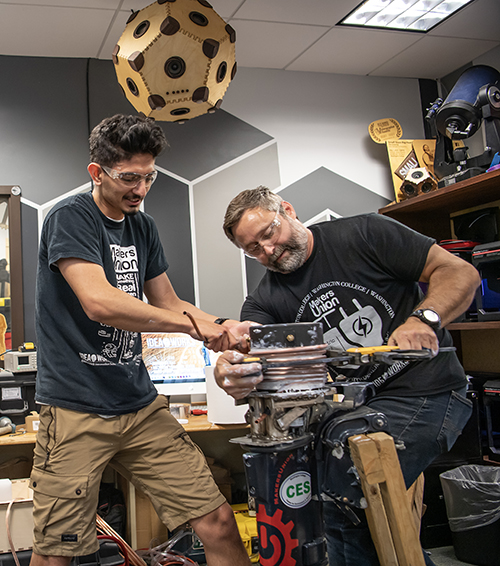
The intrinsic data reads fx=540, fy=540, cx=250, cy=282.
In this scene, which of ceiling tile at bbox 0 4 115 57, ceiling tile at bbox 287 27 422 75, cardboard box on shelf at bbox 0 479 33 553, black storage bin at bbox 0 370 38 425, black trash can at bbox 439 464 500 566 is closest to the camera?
cardboard box on shelf at bbox 0 479 33 553

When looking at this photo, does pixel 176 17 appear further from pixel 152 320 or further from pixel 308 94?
pixel 308 94

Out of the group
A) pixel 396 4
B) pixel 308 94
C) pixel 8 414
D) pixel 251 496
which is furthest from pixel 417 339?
pixel 308 94

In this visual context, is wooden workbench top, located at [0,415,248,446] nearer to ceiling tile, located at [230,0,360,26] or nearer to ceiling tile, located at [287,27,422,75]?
ceiling tile, located at [230,0,360,26]

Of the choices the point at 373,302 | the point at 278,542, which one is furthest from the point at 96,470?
the point at 373,302

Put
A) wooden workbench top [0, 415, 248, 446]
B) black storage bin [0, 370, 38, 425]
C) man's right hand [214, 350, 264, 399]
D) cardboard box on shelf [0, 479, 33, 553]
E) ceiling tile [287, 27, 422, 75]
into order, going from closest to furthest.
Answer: man's right hand [214, 350, 264, 399] < cardboard box on shelf [0, 479, 33, 553] < wooden workbench top [0, 415, 248, 446] < black storage bin [0, 370, 38, 425] < ceiling tile [287, 27, 422, 75]

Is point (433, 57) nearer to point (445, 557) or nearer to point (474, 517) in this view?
point (474, 517)

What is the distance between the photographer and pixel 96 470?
1.78 meters

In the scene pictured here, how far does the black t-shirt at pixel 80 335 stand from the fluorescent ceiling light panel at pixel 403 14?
222 cm

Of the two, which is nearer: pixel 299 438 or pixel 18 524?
pixel 299 438

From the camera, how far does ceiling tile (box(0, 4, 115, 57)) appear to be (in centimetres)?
295

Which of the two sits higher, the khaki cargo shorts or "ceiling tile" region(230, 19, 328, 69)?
"ceiling tile" region(230, 19, 328, 69)

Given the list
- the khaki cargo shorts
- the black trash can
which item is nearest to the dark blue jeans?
the khaki cargo shorts

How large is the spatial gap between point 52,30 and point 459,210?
2.81 metres

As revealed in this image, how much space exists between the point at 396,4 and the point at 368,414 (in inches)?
109
